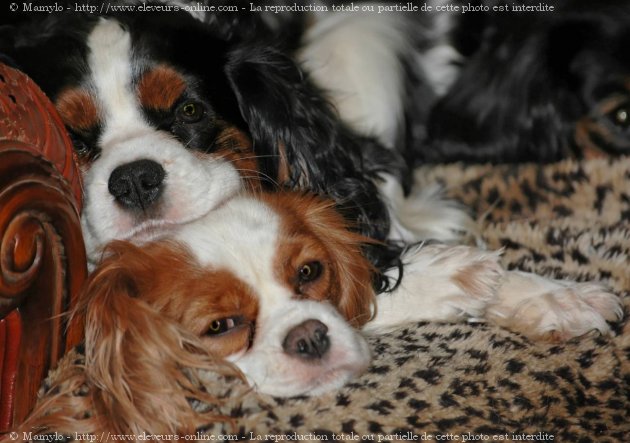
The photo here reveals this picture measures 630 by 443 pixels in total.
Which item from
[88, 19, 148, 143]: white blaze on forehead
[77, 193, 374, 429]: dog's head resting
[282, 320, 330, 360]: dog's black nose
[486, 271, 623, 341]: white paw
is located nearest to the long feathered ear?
[77, 193, 374, 429]: dog's head resting

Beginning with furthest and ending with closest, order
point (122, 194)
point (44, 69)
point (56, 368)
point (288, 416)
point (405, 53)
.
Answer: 1. point (405, 53)
2. point (44, 69)
3. point (122, 194)
4. point (56, 368)
5. point (288, 416)

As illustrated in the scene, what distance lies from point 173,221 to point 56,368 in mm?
417

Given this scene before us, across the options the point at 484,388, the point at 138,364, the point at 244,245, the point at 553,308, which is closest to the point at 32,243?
the point at 138,364

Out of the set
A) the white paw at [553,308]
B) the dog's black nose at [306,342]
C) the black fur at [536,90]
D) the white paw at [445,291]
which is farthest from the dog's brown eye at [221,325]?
the black fur at [536,90]

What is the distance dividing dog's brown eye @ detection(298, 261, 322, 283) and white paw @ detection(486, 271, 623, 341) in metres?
0.47

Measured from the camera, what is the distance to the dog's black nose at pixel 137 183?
1.97m

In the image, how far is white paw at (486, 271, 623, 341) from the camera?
6.70 ft

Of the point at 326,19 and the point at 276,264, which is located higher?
the point at 326,19

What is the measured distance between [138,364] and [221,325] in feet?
0.62

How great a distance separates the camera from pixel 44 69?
6.94 ft

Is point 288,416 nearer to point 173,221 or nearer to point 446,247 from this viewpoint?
point 173,221

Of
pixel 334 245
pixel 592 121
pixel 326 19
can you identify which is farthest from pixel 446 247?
pixel 326 19

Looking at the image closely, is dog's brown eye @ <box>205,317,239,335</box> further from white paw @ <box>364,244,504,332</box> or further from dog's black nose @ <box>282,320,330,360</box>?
white paw @ <box>364,244,504,332</box>

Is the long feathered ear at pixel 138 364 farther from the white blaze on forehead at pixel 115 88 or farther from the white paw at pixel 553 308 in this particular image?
the white paw at pixel 553 308
